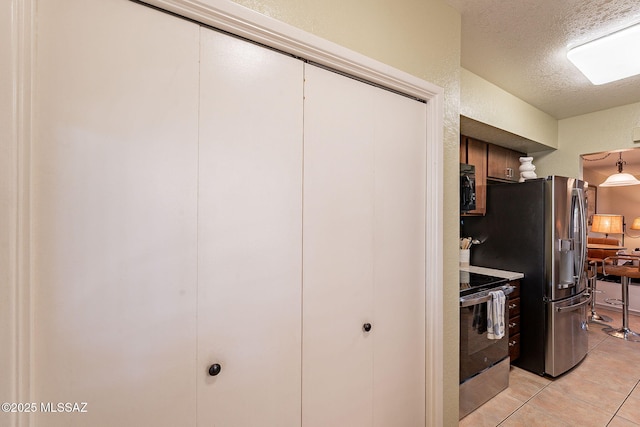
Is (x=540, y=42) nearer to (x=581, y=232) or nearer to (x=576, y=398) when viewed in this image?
(x=581, y=232)

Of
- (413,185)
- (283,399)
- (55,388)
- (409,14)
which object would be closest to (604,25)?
(409,14)

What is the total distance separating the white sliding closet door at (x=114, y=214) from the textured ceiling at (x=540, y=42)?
1.49 m

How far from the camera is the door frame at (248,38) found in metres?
0.62

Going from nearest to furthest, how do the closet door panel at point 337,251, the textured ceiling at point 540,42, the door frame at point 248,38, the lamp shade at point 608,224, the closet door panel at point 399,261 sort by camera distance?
the door frame at point 248,38 < the closet door panel at point 337,251 < the closet door panel at point 399,261 < the textured ceiling at point 540,42 < the lamp shade at point 608,224

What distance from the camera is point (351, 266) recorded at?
1149 mm

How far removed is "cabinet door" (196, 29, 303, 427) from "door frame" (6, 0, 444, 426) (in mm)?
72

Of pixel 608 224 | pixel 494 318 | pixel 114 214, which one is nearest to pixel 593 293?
pixel 608 224

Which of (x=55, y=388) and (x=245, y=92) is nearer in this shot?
(x=55, y=388)

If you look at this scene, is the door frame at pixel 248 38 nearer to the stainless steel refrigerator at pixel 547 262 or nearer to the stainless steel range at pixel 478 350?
the stainless steel range at pixel 478 350

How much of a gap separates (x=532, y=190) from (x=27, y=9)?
10.6ft

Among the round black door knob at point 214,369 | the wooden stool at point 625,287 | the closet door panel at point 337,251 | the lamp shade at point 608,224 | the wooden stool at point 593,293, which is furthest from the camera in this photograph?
the lamp shade at point 608,224

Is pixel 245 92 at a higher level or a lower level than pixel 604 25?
lower

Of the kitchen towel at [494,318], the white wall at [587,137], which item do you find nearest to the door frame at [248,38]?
the kitchen towel at [494,318]

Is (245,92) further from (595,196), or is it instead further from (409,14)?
(595,196)
